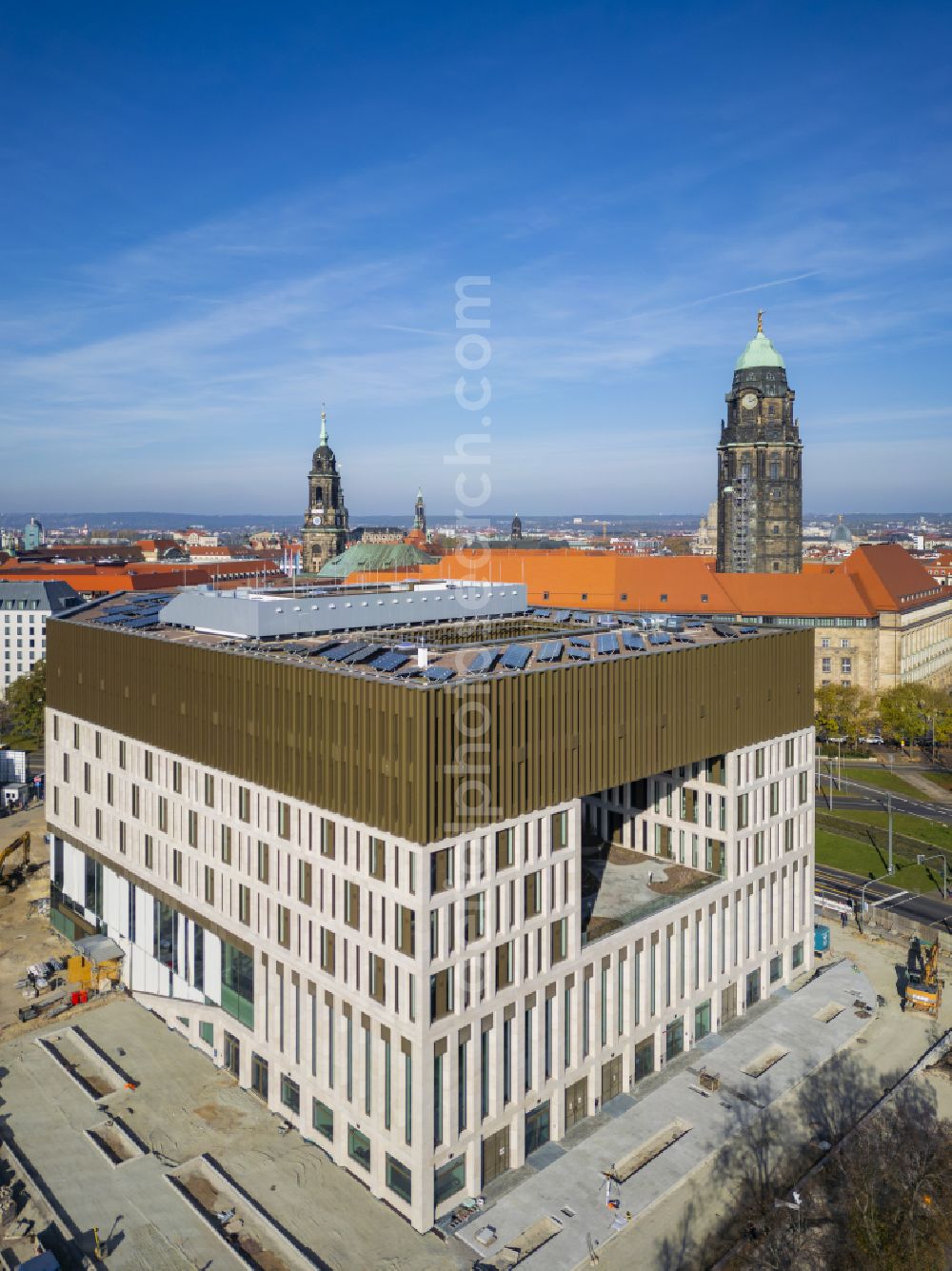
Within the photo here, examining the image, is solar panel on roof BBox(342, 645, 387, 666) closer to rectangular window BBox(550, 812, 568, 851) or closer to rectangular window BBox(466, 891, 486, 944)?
rectangular window BBox(550, 812, 568, 851)

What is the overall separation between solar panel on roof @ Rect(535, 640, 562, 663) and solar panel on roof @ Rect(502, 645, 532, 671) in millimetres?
728

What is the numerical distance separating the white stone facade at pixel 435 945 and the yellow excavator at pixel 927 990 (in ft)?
21.6

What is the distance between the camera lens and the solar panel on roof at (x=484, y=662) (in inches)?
1716

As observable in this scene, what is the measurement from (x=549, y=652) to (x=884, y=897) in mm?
41414

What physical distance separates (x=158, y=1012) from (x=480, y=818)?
29668 millimetres

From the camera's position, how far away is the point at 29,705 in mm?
124875

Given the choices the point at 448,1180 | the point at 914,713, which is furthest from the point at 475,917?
the point at 914,713

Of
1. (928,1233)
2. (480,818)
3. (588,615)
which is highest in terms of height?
(588,615)

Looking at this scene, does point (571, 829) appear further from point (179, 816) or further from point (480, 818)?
point (179, 816)

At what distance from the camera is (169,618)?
197ft

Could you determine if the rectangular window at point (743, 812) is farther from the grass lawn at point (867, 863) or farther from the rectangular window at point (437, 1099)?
the grass lawn at point (867, 863)

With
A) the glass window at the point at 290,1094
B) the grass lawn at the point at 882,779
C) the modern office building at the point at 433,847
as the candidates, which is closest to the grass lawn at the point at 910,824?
the grass lawn at the point at 882,779

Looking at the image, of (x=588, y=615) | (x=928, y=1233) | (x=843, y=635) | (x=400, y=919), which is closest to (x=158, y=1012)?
(x=400, y=919)

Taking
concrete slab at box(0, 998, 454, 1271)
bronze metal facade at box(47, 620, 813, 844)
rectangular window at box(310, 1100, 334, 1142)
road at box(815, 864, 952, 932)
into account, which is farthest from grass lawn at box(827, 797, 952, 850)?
concrete slab at box(0, 998, 454, 1271)
